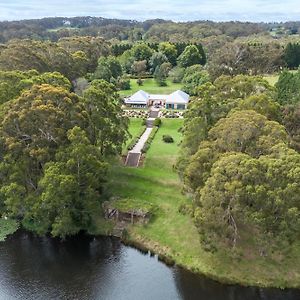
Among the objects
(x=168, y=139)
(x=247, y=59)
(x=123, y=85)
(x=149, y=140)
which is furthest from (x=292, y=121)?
(x=247, y=59)

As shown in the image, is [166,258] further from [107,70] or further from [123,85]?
[123,85]

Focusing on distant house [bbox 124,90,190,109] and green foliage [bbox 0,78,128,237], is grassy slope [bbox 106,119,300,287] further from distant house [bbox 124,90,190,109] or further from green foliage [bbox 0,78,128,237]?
distant house [bbox 124,90,190,109]

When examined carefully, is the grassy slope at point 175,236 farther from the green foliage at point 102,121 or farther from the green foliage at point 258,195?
the green foliage at point 102,121

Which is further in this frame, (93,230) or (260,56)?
(260,56)

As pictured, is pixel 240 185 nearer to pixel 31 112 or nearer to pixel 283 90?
pixel 31 112

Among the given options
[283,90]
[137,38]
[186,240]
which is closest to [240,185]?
[186,240]

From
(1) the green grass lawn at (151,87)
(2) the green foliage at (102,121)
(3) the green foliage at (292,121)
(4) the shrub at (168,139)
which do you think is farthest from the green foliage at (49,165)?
(1) the green grass lawn at (151,87)
